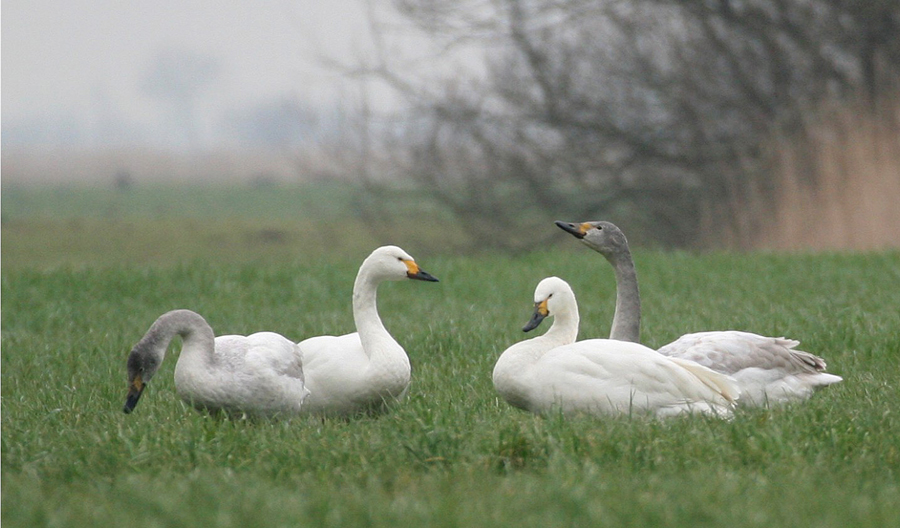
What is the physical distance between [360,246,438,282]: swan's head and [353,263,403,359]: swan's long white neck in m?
0.04

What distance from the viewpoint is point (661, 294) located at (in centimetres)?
1048

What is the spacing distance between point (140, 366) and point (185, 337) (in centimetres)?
25

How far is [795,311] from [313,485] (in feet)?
19.1

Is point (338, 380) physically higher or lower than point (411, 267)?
lower

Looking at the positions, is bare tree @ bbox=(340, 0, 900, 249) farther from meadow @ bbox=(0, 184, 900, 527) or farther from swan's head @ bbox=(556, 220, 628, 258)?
Answer: swan's head @ bbox=(556, 220, 628, 258)

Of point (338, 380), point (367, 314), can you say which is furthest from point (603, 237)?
point (338, 380)

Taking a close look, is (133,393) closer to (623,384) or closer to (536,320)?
(536,320)

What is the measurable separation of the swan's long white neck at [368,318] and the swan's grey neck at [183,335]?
802 millimetres

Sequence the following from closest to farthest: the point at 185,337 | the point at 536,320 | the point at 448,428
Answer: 1. the point at 448,428
2. the point at 185,337
3. the point at 536,320

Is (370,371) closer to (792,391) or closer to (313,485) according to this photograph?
(313,485)

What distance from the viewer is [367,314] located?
613cm

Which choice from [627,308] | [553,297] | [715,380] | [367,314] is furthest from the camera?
[627,308]

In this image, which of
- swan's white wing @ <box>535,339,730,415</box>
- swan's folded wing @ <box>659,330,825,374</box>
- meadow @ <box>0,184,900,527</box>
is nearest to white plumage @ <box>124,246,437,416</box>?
meadow @ <box>0,184,900,527</box>

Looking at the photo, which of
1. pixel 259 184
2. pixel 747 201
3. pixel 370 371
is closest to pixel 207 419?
Result: pixel 370 371
